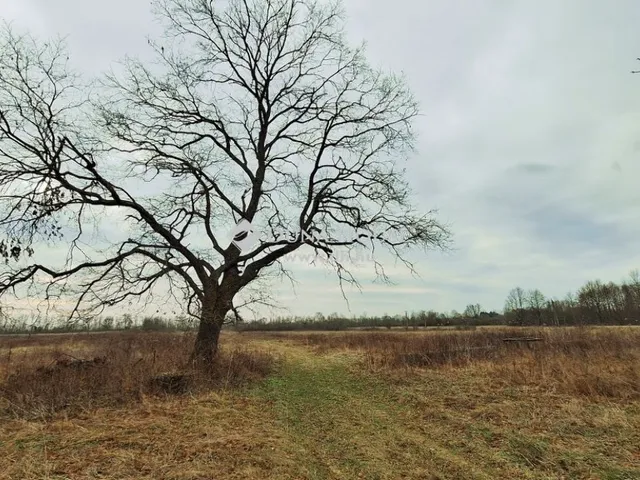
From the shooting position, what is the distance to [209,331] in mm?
11656

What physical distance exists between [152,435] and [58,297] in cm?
623

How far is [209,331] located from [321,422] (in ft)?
19.0

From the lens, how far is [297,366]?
49.5 ft

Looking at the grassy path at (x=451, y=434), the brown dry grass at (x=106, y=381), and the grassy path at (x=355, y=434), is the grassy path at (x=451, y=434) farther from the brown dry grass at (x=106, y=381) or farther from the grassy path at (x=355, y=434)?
the brown dry grass at (x=106, y=381)

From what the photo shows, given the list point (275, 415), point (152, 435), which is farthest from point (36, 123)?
point (275, 415)

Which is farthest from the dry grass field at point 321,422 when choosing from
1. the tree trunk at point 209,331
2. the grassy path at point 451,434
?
the tree trunk at point 209,331

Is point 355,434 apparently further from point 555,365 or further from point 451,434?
point 555,365

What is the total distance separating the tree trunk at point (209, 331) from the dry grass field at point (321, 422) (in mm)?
572

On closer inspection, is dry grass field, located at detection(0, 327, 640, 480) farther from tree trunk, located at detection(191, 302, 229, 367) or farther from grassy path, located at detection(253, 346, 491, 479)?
tree trunk, located at detection(191, 302, 229, 367)

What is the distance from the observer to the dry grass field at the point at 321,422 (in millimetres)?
4750

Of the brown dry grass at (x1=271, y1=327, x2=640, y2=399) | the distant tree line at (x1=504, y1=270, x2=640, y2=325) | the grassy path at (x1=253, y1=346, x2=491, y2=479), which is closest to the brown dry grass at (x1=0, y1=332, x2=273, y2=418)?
the grassy path at (x1=253, y1=346, x2=491, y2=479)

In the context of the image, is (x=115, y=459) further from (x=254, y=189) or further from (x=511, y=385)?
(x=254, y=189)

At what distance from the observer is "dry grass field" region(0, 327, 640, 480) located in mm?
4750

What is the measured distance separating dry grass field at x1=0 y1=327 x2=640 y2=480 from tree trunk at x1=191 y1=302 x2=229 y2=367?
1.88 feet
